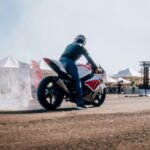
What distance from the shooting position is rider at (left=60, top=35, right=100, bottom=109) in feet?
32.1

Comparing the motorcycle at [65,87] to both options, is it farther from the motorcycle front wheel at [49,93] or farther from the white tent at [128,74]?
the white tent at [128,74]

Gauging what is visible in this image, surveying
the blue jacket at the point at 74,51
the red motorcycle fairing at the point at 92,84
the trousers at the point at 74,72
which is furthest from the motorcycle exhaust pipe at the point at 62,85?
the red motorcycle fairing at the point at 92,84

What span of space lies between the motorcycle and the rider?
13 centimetres

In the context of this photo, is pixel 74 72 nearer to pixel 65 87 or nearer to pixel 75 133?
pixel 65 87

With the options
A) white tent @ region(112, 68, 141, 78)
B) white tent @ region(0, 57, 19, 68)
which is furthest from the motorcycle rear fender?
white tent @ region(112, 68, 141, 78)

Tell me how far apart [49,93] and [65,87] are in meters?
0.36

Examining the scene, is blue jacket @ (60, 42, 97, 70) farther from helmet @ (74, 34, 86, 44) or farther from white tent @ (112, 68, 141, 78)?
white tent @ (112, 68, 141, 78)

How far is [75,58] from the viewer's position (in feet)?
32.8

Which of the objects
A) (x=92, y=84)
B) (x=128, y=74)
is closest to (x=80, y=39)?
(x=92, y=84)

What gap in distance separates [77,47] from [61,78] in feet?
2.61

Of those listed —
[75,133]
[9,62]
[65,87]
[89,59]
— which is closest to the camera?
[75,133]

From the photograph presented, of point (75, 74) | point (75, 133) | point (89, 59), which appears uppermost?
point (89, 59)

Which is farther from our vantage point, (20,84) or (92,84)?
(20,84)

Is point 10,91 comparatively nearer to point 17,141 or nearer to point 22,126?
point 22,126
